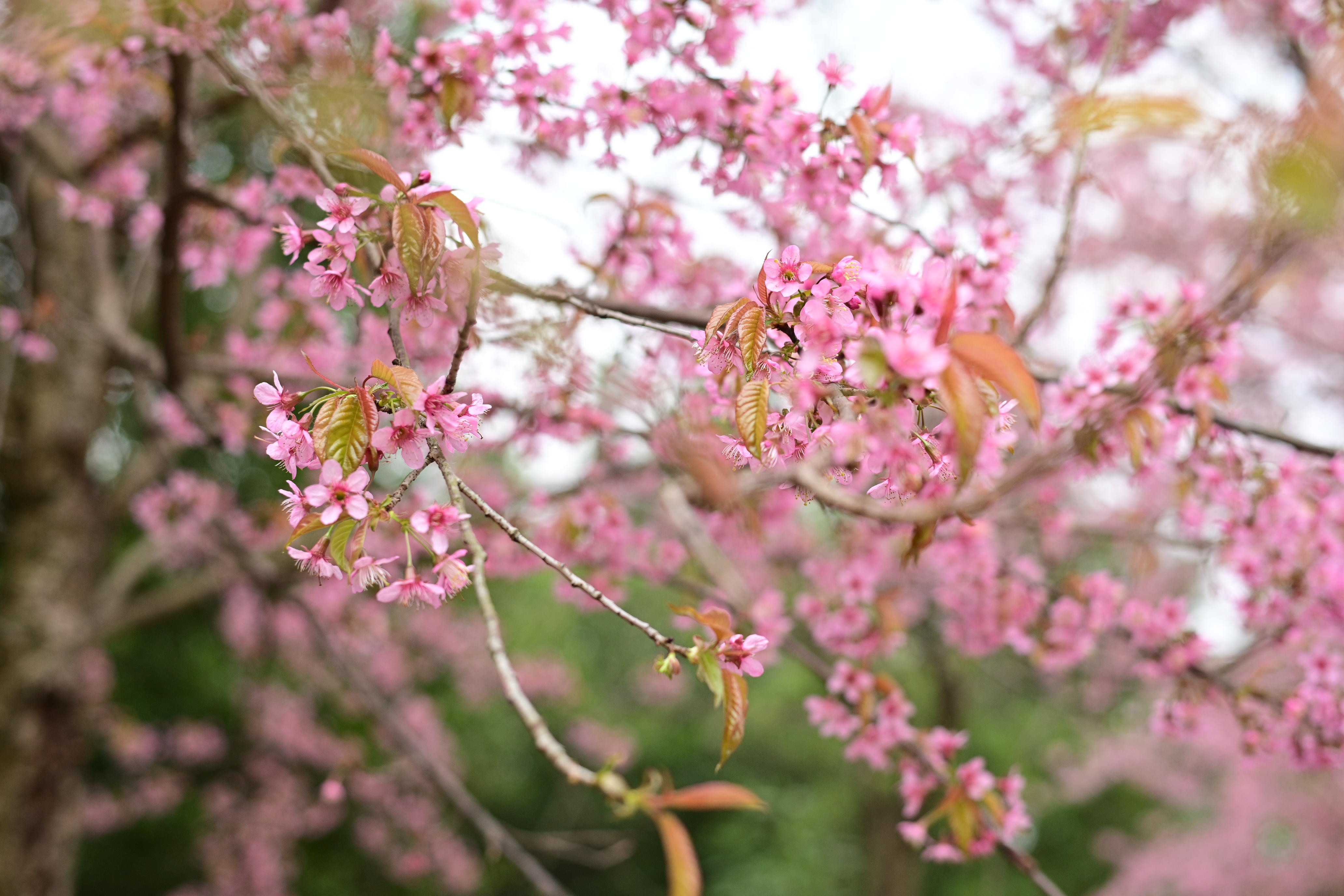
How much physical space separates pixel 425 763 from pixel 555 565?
1707mm

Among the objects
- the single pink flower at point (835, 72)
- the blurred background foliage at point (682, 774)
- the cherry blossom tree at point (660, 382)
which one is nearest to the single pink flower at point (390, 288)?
the cherry blossom tree at point (660, 382)

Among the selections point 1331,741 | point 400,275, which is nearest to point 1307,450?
point 1331,741

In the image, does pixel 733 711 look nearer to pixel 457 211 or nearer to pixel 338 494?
pixel 338 494

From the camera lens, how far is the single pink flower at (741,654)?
37.1 inches

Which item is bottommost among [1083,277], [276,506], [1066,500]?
[1066,500]

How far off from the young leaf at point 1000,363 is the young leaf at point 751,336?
23cm

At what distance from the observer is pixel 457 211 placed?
3.05 ft

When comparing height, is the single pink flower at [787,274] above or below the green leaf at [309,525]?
above

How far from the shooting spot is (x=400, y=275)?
0.99 m

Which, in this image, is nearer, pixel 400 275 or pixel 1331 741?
pixel 400 275

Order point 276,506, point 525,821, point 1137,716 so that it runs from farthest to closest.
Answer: point 525,821, point 1137,716, point 276,506

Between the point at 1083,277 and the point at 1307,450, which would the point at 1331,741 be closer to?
the point at 1307,450

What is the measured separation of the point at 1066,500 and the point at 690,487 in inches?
198

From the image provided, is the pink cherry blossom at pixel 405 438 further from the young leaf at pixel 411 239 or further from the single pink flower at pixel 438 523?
the young leaf at pixel 411 239
